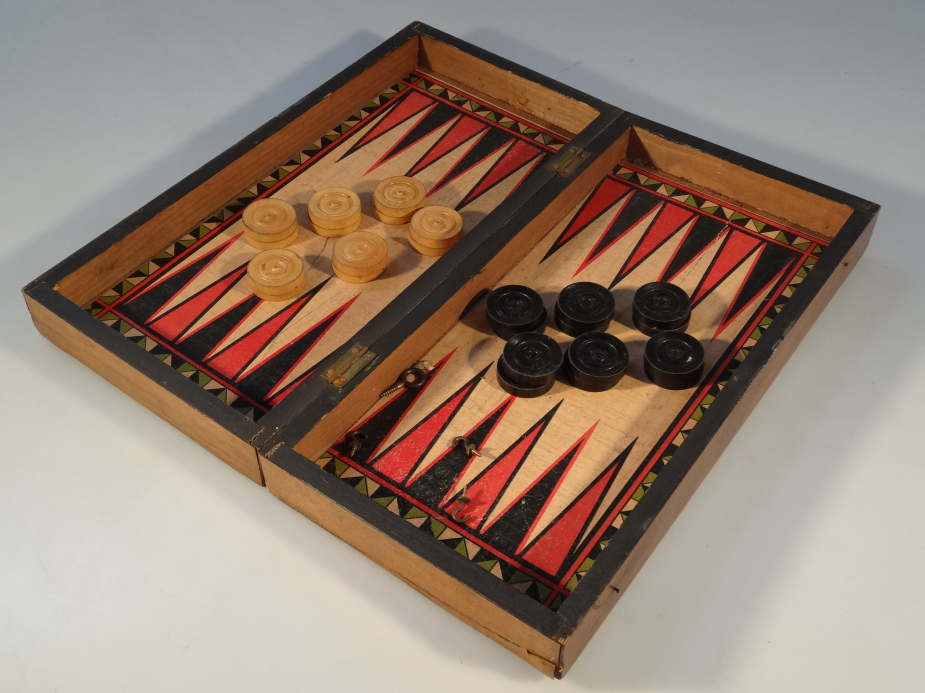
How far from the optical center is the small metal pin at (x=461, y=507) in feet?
12.8

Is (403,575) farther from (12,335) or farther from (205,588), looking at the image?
(12,335)

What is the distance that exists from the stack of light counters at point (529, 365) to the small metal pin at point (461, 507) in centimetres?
44

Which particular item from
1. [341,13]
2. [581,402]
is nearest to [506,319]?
[581,402]

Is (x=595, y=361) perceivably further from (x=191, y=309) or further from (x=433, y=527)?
(x=191, y=309)

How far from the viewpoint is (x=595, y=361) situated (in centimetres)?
421

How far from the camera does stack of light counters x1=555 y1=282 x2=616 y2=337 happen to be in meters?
4.34

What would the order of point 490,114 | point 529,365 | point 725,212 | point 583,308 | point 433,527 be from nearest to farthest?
point 433,527, point 529,365, point 583,308, point 725,212, point 490,114

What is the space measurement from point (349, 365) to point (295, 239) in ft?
2.89

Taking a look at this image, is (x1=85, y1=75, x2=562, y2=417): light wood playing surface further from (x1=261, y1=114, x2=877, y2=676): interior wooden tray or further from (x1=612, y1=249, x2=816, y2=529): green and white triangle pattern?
(x1=612, y1=249, x2=816, y2=529): green and white triangle pattern

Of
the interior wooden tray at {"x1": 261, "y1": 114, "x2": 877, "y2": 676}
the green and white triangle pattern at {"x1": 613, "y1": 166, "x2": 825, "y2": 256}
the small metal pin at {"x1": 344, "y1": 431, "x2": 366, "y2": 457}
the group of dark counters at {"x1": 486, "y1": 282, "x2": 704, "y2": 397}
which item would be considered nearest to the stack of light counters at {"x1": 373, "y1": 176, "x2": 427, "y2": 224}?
the interior wooden tray at {"x1": 261, "y1": 114, "x2": 877, "y2": 676}

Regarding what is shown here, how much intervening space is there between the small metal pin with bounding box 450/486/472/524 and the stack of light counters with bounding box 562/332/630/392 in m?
0.58

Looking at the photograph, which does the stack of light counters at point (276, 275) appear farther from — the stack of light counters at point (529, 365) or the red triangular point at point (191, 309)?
the stack of light counters at point (529, 365)

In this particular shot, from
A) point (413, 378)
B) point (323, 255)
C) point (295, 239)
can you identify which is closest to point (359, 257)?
point (323, 255)

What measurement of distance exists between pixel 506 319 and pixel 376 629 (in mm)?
1156
